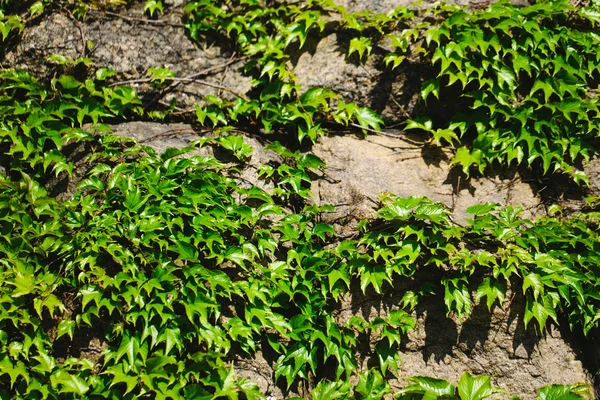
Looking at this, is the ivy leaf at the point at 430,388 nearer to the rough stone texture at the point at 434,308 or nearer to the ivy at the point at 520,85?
the rough stone texture at the point at 434,308

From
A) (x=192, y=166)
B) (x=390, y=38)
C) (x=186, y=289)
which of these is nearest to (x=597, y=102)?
(x=390, y=38)

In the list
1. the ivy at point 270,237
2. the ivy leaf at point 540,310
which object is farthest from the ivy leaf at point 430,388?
the ivy leaf at point 540,310

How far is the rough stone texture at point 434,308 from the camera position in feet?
11.4

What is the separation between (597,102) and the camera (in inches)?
163

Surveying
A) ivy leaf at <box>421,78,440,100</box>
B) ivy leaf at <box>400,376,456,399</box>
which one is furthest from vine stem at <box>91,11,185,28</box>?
ivy leaf at <box>400,376,456,399</box>

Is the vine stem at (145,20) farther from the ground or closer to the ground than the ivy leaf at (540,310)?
farther from the ground

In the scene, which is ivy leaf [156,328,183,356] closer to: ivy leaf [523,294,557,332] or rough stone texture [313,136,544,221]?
rough stone texture [313,136,544,221]

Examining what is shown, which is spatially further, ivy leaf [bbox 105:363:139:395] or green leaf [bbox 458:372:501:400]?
green leaf [bbox 458:372:501:400]

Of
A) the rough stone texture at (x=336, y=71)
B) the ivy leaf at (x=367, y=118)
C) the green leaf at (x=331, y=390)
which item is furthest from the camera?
the rough stone texture at (x=336, y=71)

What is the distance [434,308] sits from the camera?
3.61 m

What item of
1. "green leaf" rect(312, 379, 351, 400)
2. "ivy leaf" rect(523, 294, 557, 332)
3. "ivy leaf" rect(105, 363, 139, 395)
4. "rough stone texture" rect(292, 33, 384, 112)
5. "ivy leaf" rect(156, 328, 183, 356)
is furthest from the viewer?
"rough stone texture" rect(292, 33, 384, 112)

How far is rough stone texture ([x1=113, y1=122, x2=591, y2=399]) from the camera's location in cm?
348

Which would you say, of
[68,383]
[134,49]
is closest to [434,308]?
[68,383]

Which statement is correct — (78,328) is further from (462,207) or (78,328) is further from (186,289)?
(462,207)
